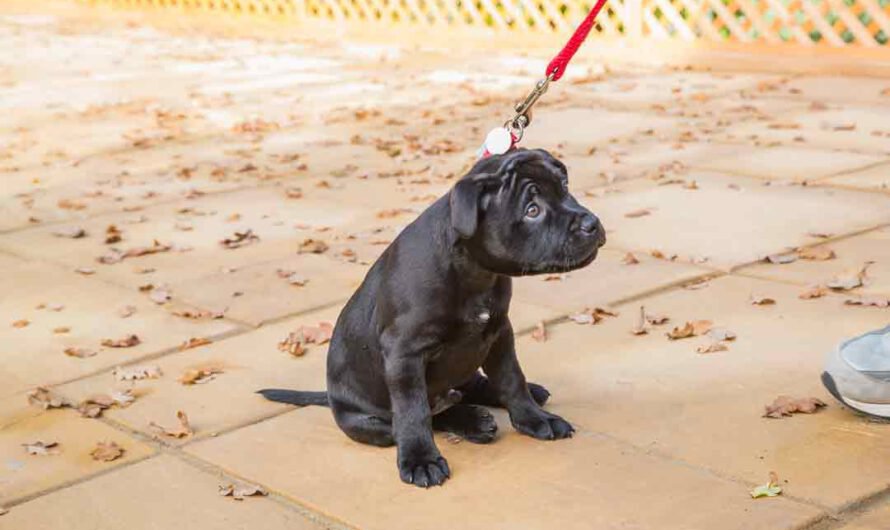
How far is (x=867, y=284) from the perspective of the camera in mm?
4574

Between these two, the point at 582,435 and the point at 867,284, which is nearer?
the point at 582,435

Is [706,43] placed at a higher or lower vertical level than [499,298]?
lower

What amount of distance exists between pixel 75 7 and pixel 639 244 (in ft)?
52.5

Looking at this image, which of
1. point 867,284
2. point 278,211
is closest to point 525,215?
point 867,284

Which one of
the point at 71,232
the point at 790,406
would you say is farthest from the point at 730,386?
the point at 71,232

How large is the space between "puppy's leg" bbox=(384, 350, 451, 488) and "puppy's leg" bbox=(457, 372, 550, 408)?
0.41 metres

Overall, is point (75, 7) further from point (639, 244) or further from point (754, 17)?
point (639, 244)

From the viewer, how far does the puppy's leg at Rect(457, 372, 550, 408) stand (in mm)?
3532

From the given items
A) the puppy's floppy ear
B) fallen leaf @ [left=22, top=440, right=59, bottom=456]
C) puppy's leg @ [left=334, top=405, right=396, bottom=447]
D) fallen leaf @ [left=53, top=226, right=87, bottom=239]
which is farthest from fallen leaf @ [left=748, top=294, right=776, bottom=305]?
fallen leaf @ [left=53, top=226, right=87, bottom=239]

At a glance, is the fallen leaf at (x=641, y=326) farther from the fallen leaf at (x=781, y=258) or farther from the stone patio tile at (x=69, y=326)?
the stone patio tile at (x=69, y=326)

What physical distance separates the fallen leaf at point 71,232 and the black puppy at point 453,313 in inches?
111

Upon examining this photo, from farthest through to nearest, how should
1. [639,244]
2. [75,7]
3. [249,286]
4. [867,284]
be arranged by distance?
[75,7] → [639,244] → [249,286] → [867,284]

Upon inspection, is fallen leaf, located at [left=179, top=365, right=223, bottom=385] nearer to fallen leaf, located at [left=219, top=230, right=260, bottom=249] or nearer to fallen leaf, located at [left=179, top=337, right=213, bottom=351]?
fallen leaf, located at [left=179, top=337, right=213, bottom=351]

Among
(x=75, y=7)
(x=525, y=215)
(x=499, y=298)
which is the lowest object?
(x=75, y=7)
